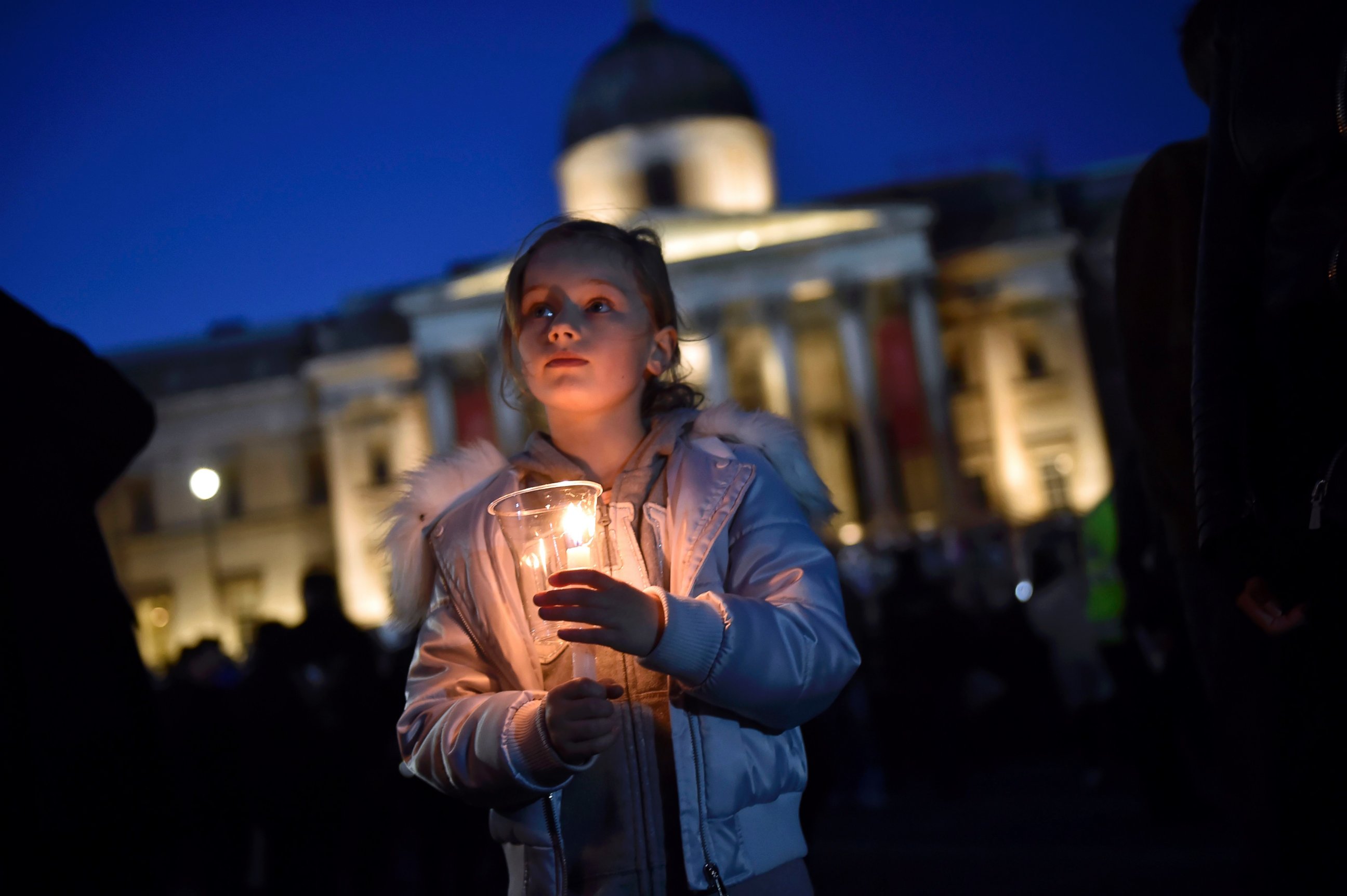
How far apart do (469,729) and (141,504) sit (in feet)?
139

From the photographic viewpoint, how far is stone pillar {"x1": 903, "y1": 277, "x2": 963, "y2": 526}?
30141 millimetres

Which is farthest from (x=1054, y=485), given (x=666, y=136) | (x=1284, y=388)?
(x=1284, y=388)

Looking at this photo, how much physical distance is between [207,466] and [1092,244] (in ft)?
92.5

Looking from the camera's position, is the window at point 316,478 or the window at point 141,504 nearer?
the window at point 141,504

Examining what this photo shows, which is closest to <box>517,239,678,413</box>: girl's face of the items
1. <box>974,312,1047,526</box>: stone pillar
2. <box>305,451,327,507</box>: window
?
<box>974,312,1047,526</box>: stone pillar

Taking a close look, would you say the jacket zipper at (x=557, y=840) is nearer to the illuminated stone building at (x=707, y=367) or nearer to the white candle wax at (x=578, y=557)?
the white candle wax at (x=578, y=557)

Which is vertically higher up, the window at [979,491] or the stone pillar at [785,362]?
the stone pillar at [785,362]

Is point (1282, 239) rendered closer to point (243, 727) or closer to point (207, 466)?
point (243, 727)

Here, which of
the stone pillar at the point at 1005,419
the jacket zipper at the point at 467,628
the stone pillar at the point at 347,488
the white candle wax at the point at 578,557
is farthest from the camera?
the stone pillar at the point at 347,488

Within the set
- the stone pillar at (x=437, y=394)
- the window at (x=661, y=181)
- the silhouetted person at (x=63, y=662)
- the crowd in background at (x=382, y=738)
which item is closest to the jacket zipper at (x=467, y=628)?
the silhouetted person at (x=63, y=662)

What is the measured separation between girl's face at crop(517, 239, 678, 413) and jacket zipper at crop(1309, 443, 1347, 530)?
109 cm

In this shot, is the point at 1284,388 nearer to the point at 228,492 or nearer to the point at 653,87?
the point at 653,87

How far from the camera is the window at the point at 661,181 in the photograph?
124ft

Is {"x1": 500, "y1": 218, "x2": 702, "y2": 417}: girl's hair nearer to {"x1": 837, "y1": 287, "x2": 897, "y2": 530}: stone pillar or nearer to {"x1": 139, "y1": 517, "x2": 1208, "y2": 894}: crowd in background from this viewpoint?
{"x1": 139, "y1": 517, "x2": 1208, "y2": 894}: crowd in background
